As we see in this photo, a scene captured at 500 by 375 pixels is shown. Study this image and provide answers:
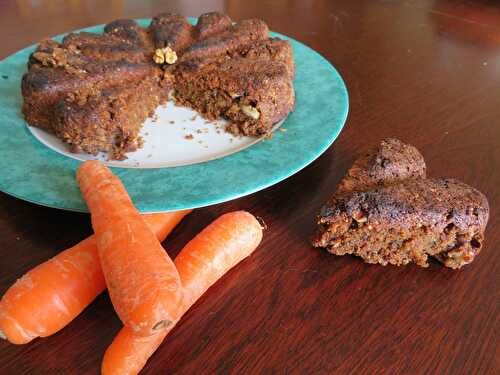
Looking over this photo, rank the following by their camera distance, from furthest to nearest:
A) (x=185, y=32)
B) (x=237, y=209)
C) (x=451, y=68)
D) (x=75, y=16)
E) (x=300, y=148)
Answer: (x=75, y=16) → (x=451, y=68) → (x=185, y=32) → (x=300, y=148) → (x=237, y=209)

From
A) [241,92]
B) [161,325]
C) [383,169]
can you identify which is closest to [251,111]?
[241,92]

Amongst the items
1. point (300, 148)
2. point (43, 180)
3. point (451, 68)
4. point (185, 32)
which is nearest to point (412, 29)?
point (451, 68)

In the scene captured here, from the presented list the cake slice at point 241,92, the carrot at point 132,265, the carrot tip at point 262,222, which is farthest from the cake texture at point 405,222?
the cake slice at point 241,92

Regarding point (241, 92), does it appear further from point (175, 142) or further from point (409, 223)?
point (409, 223)

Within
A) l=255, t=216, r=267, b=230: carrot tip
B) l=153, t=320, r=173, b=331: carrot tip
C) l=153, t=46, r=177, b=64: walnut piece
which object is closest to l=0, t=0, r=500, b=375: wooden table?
l=255, t=216, r=267, b=230: carrot tip

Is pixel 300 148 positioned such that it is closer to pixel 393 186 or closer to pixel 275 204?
pixel 275 204

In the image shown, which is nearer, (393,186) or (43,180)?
(393,186)
